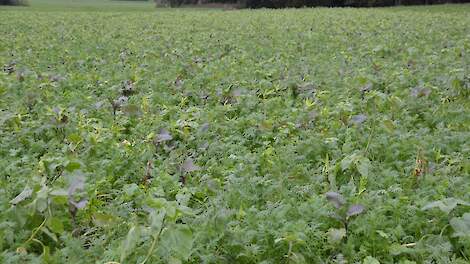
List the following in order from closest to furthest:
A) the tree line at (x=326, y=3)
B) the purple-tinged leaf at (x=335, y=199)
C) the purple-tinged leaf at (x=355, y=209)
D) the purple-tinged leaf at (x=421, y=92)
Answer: the purple-tinged leaf at (x=355, y=209)
the purple-tinged leaf at (x=335, y=199)
the purple-tinged leaf at (x=421, y=92)
the tree line at (x=326, y=3)

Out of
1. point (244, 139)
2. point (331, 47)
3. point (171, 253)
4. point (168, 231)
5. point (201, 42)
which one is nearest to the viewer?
point (168, 231)

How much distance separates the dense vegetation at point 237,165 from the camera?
2703 millimetres

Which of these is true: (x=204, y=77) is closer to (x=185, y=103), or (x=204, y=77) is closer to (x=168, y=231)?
(x=185, y=103)

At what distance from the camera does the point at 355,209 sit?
9.18 feet

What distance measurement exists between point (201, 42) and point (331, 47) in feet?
9.80

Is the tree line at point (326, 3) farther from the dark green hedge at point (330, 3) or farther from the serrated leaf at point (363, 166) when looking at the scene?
the serrated leaf at point (363, 166)

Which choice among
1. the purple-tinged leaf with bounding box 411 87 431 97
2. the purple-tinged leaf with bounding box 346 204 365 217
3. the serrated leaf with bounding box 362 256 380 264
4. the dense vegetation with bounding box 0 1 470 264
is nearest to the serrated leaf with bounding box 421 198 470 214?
the dense vegetation with bounding box 0 1 470 264

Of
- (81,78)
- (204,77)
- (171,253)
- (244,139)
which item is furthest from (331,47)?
(171,253)

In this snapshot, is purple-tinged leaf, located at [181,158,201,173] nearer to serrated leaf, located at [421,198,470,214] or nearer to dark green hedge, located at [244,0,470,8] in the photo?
serrated leaf, located at [421,198,470,214]

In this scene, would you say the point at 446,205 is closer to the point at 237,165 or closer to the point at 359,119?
the point at 237,165

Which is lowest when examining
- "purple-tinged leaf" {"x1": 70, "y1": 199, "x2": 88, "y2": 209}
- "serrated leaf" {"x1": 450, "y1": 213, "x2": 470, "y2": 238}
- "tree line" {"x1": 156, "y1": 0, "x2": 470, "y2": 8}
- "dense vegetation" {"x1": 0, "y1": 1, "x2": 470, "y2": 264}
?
"tree line" {"x1": 156, "y1": 0, "x2": 470, "y2": 8}

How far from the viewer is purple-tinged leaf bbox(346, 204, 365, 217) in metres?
2.78

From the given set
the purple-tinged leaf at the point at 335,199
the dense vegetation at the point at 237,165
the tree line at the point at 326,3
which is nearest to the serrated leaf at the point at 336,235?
the dense vegetation at the point at 237,165

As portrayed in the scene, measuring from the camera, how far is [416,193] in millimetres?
3297
